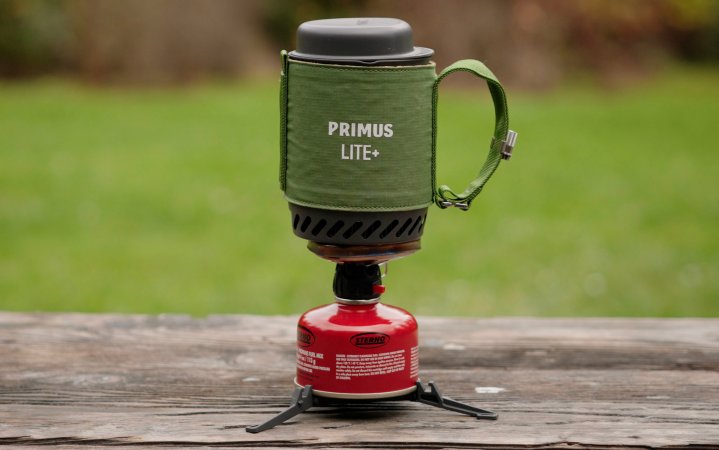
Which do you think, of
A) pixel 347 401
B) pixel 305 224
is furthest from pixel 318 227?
pixel 347 401

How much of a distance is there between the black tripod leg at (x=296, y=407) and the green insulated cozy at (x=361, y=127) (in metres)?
0.33

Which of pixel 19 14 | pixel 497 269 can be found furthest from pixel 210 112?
pixel 497 269

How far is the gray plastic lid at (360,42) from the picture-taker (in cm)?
208

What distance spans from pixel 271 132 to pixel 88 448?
27.4 ft

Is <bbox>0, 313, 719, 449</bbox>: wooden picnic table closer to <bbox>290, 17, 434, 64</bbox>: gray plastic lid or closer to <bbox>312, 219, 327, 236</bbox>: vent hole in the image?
<bbox>312, 219, 327, 236</bbox>: vent hole

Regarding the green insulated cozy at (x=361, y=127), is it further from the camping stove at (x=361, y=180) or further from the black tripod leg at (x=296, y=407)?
the black tripod leg at (x=296, y=407)

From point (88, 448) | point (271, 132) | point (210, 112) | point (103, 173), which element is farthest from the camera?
point (210, 112)

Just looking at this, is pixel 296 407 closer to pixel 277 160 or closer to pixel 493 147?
pixel 493 147

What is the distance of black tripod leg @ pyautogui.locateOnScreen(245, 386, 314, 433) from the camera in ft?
7.11

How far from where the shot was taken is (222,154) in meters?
9.38

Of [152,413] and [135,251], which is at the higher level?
[152,413]

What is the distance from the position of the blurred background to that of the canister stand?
3262 mm

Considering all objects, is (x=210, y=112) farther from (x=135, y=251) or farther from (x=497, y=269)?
(x=497, y=269)

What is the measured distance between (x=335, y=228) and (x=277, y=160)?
722cm
